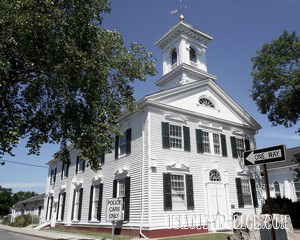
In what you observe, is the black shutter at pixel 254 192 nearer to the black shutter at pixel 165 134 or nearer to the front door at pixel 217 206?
the front door at pixel 217 206

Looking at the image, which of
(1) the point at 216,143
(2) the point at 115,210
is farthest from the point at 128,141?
(2) the point at 115,210

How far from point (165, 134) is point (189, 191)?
3712mm

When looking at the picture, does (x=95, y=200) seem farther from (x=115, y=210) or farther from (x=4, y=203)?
(x=4, y=203)

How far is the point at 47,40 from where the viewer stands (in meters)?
9.13

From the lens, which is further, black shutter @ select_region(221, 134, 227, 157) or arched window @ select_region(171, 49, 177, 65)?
arched window @ select_region(171, 49, 177, 65)

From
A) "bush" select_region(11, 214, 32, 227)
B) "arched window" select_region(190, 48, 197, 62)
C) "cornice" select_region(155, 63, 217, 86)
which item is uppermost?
"arched window" select_region(190, 48, 197, 62)

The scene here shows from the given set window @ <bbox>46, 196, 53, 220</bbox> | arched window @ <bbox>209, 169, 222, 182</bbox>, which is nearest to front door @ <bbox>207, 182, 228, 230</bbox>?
arched window @ <bbox>209, 169, 222, 182</bbox>

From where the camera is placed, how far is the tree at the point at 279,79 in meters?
19.2

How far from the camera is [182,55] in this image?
23.0 meters

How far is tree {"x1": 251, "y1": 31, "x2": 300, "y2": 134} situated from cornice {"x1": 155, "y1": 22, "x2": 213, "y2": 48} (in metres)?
5.33

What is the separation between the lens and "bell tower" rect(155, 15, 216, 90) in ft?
73.8

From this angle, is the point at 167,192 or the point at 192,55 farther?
the point at 192,55

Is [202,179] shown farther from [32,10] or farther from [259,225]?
[32,10]

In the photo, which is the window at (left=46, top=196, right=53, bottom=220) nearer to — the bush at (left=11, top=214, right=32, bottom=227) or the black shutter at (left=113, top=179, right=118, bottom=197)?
the bush at (left=11, top=214, right=32, bottom=227)
